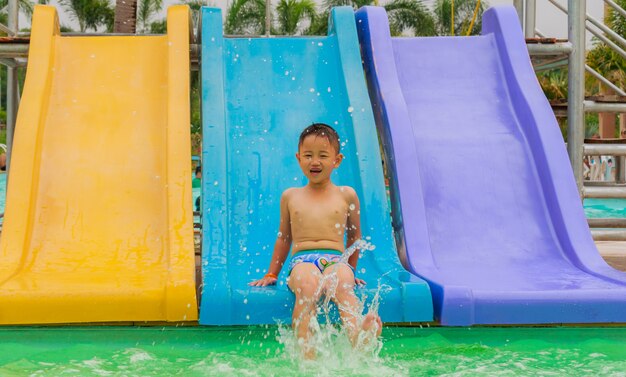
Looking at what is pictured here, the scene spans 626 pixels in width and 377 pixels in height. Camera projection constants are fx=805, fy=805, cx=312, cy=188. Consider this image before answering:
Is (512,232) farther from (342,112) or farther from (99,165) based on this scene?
(99,165)

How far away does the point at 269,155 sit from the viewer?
4871 mm

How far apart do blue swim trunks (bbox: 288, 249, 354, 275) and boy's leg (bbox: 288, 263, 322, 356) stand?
0.30 feet

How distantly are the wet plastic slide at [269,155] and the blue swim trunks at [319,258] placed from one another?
152 mm

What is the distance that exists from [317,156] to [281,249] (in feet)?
1.60

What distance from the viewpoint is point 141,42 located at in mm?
5633

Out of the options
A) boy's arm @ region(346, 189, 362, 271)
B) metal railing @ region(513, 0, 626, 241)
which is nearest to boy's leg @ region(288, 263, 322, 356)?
boy's arm @ region(346, 189, 362, 271)

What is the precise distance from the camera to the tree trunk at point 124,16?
27.5 feet

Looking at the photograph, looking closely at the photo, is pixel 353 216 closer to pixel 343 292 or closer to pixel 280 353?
pixel 343 292

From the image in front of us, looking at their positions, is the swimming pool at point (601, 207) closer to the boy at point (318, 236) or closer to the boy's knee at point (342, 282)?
the boy at point (318, 236)

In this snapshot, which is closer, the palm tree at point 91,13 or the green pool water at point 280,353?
the green pool water at point 280,353

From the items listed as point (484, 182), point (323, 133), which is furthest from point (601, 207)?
point (323, 133)

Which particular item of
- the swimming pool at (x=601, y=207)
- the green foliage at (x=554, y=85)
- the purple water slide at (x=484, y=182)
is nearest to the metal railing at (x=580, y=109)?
the purple water slide at (x=484, y=182)

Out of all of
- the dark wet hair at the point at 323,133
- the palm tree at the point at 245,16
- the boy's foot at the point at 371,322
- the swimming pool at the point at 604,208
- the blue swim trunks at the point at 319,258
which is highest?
the palm tree at the point at 245,16

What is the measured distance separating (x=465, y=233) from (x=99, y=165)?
219 cm
